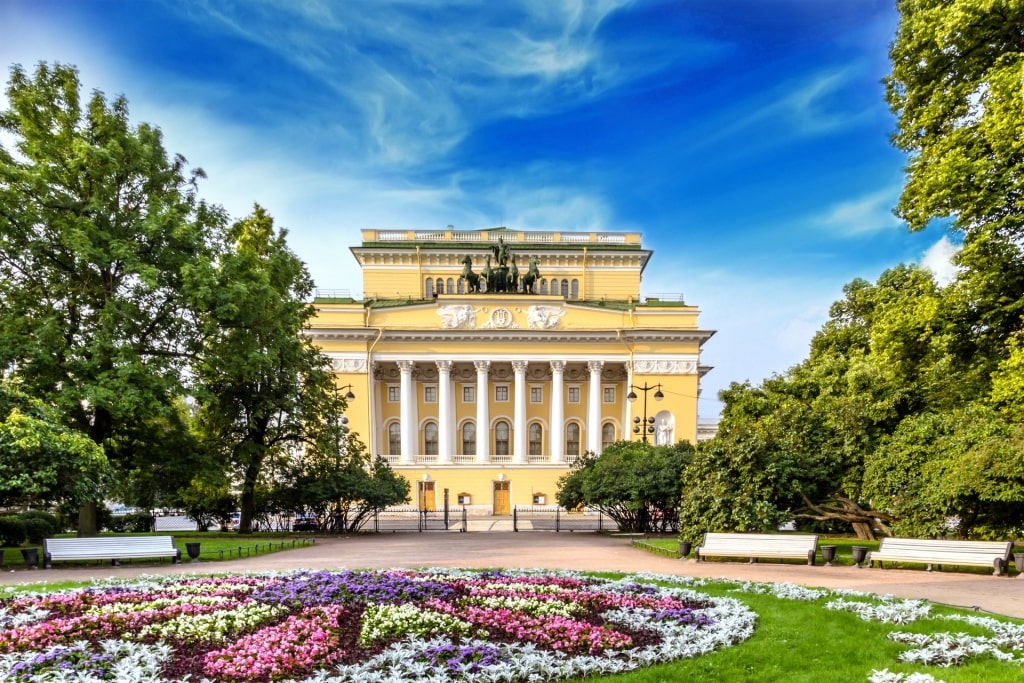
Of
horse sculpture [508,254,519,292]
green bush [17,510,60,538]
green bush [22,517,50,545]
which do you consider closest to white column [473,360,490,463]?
horse sculpture [508,254,519,292]

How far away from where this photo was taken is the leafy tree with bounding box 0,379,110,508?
1333 cm

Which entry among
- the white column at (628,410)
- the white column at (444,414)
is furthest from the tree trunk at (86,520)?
the white column at (628,410)

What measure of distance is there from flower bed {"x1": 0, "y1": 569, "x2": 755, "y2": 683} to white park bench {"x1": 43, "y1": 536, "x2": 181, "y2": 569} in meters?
5.66

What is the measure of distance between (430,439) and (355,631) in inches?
1702

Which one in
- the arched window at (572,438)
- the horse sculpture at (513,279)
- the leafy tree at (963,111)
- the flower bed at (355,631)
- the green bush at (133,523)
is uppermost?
the horse sculpture at (513,279)

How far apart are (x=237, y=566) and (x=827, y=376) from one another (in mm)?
29092

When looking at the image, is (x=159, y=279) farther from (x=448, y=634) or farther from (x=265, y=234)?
(x=448, y=634)

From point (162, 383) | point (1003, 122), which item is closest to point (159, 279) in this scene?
point (162, 383)

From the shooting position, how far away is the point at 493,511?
44.9m

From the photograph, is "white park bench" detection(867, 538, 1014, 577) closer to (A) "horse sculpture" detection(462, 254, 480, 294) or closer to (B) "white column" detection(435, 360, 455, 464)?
(B) "white column" detection(435, 360, 455, 464)

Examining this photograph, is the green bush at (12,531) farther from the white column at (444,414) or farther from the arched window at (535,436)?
the arched window at (535,436)

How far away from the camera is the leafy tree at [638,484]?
23922 mm

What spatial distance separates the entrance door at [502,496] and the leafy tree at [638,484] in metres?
17.1

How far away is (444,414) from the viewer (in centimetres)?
4756
